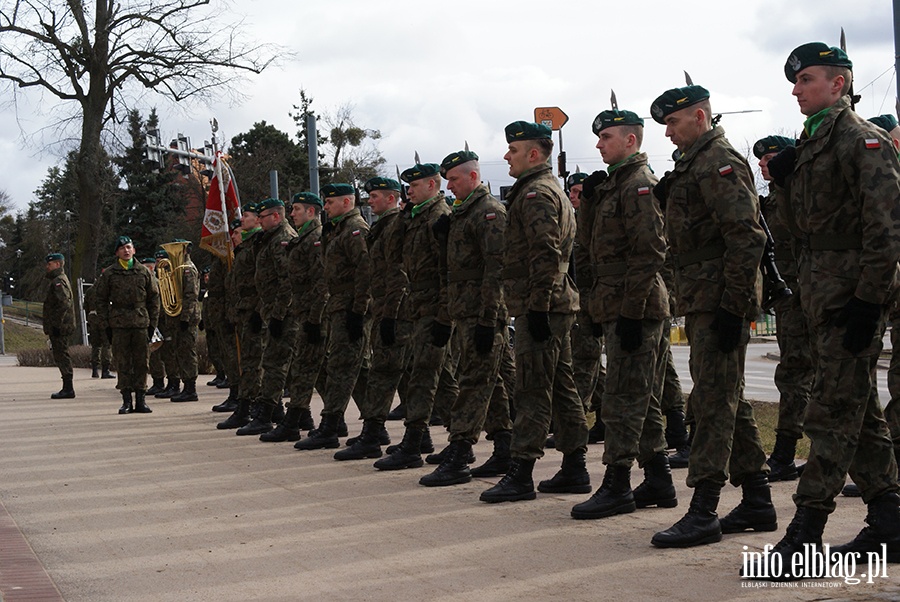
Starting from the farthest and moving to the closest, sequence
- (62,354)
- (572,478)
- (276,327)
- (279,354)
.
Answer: (62,354) < (279,354) < (276,327) < (572,478)

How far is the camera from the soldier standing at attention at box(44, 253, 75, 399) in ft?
63.4

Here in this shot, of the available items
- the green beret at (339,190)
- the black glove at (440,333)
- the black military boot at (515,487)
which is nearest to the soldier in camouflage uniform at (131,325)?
the green beret at (339,190)

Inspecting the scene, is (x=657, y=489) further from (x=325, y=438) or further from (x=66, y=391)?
(x=66, y=391)

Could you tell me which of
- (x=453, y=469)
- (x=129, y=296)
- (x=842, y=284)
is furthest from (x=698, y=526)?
(x=129, y=296)

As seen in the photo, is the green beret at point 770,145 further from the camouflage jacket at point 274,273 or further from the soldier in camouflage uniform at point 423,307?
the camouflage jacket at point 274,273

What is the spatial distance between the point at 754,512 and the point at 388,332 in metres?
4.47

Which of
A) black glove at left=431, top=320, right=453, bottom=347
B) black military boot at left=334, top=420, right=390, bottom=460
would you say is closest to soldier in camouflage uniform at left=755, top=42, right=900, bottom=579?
black glove at left=431, top=320, right=453, bottom=347

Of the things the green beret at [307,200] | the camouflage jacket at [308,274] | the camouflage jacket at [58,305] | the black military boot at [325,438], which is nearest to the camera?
the black military boot at [325,438]

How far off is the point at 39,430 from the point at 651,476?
925cm

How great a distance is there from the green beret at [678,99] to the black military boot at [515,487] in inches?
102

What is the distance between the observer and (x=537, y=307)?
25.0ft

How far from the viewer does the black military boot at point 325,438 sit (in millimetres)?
11188

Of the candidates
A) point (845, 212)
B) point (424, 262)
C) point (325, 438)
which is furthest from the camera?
point (325, 438)

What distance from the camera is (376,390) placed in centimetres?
1026
